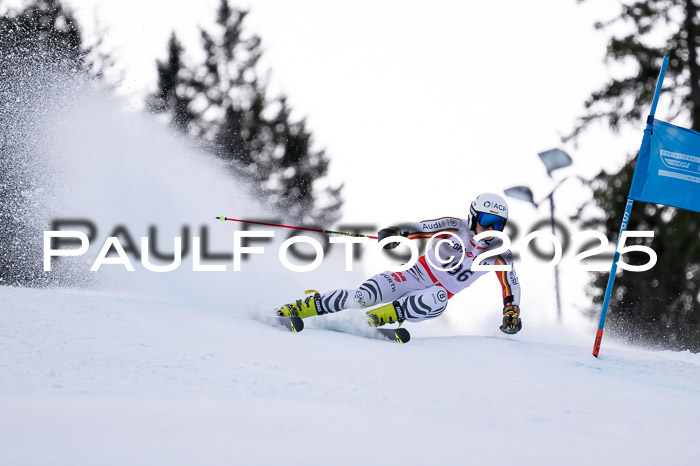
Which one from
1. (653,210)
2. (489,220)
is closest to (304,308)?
(489,220)

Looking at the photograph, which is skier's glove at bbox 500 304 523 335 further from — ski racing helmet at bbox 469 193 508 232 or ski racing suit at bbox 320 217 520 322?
ski racing helmet at bbox 469 193 508 232

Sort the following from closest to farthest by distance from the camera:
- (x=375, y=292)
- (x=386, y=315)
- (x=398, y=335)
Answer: (x=398, y=335) < (x=386, y=315) < (x=375, y=292)

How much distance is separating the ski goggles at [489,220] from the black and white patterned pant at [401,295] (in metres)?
0.65

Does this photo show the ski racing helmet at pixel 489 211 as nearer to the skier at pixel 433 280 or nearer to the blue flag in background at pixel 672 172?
the skier at pixel 433 280

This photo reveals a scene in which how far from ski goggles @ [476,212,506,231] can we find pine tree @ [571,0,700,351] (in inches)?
437

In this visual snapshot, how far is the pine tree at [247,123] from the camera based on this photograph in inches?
809

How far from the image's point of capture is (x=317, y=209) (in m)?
21.2

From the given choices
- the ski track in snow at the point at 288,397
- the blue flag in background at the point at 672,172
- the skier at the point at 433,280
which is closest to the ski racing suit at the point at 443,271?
the skier at the point at 433,280

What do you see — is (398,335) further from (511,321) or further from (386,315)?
(511,321)

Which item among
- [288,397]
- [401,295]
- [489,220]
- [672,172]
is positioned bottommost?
[288,397]

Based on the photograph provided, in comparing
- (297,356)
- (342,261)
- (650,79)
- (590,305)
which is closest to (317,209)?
(590,305)

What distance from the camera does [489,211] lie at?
5.92m

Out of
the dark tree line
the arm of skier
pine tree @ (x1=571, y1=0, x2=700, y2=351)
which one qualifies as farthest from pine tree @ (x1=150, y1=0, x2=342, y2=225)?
the arm of skier

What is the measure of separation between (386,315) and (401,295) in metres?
0.33
